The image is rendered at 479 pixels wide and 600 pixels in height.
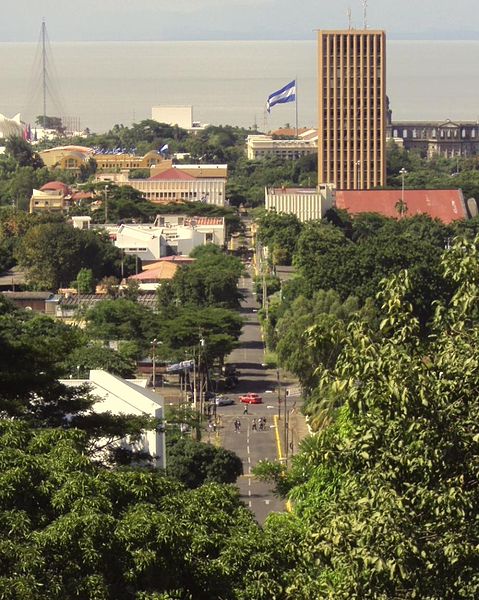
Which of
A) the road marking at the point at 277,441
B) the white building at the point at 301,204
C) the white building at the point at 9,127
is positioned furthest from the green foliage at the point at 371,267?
the white building at the point at 9,127

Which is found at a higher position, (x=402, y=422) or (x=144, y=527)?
(x=402, y=422)

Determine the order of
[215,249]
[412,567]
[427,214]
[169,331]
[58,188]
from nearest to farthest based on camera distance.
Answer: [412,567] → [169,331] → [215,249] → [427,214] → [58,188]

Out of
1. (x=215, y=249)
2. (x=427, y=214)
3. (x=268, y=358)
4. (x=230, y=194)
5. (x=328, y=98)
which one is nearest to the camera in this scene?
(x=268, y=358)

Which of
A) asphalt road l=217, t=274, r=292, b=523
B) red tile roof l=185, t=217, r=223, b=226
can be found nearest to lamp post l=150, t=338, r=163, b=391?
asphalt road l=217, t=274, r=292, b=523

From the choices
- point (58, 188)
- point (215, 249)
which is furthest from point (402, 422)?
point (58, 188)

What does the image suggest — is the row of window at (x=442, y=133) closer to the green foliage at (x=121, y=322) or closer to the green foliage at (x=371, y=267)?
the green foliage at (x=371, y=267)

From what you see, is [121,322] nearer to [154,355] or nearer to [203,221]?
[154,355]

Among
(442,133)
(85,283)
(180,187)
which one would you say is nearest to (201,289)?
(85,283)

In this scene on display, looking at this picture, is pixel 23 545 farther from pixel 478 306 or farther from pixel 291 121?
pixel 291 121
